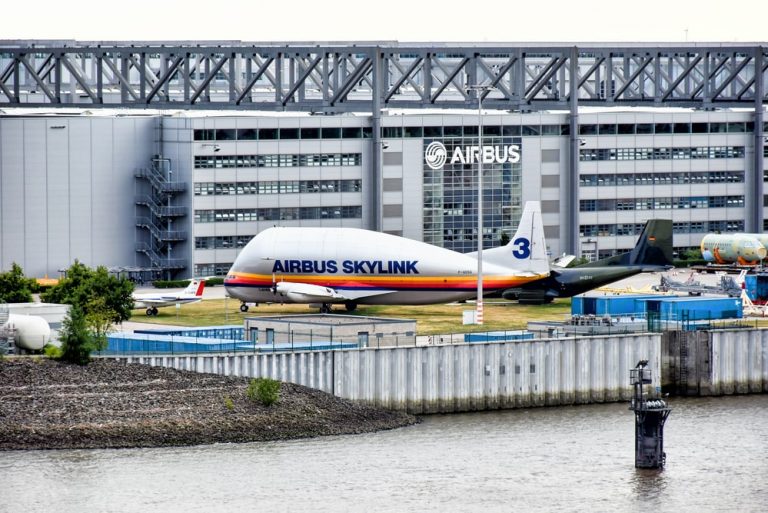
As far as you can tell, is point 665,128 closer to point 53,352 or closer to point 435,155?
point 435,155

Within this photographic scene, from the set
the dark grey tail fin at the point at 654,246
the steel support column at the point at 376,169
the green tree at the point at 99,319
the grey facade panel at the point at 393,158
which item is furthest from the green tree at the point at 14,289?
the grey facade panel at the point at 393,158

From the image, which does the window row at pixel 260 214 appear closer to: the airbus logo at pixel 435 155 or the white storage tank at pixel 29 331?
the airbus logo at pixel 435 155

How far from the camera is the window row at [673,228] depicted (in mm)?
164375

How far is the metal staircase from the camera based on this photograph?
501 ft

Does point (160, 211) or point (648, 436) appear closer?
point (648, 436)

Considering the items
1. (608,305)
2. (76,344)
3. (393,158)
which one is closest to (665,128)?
(393,158)

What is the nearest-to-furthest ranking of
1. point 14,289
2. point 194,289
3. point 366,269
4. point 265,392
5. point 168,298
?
point 265,392, point 14,289, point 366,269, point 168,298, point 194,289

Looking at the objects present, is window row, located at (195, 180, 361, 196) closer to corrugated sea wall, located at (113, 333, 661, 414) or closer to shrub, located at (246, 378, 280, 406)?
corrugated sea wall, located at (113, 333, 661, 414)

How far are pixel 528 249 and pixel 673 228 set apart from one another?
40.0 meters

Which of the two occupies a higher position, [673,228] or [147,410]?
[673,228]

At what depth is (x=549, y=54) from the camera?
165 metres

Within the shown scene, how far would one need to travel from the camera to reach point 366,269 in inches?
5022

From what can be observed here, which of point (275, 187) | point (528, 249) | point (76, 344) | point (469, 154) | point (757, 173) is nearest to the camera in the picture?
point (76, 344)

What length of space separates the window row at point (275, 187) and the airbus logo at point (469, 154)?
7020mm
